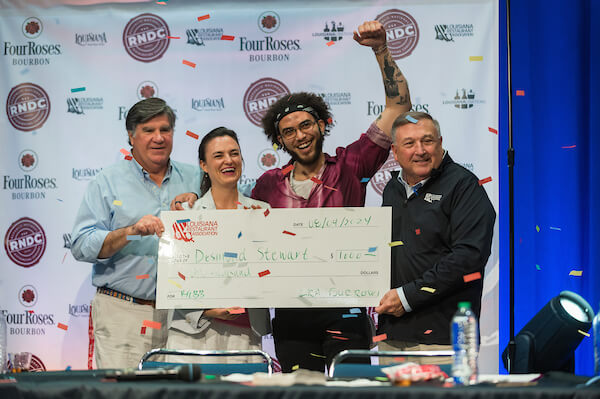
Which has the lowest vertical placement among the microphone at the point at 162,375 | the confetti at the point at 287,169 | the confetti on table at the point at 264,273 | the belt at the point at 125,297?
the belt at the point at 125,297

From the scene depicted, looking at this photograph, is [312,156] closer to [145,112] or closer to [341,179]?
[341,179]

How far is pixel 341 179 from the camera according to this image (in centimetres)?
433

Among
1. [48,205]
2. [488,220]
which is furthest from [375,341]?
[48,205]

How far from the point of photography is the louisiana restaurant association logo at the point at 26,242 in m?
4.66

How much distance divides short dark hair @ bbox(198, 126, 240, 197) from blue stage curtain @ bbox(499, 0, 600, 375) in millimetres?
1887

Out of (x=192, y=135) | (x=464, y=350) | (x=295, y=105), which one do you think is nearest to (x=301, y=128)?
(x=295, y=105)

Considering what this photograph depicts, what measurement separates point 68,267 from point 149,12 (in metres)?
1.91

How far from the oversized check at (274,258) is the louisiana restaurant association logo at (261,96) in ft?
2.59

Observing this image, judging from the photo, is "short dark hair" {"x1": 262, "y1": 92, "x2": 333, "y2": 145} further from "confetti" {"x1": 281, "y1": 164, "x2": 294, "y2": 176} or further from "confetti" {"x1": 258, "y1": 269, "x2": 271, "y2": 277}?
"confetti" {"x1": 258, "y1": 269, "x2": 271, "y2": 277}

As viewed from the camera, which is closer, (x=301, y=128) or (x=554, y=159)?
(x=301, y=128)

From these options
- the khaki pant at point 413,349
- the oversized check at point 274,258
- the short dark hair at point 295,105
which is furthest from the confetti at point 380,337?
the short dark hair at point 295,105

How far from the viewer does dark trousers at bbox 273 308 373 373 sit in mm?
4066

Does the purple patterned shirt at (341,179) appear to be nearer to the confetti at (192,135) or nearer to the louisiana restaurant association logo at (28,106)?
the confetti at (192,135)

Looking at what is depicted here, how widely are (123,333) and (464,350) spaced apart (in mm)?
2573
